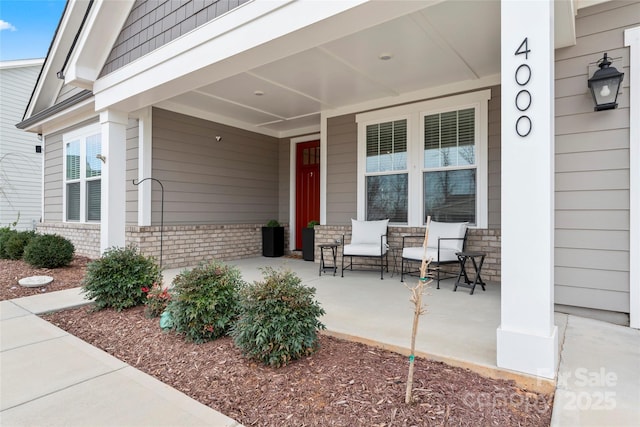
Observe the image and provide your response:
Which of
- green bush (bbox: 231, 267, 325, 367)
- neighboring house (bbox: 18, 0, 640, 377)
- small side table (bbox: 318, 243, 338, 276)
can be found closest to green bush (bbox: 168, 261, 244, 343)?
green bush (bbox: 231, 267, 325, 367)

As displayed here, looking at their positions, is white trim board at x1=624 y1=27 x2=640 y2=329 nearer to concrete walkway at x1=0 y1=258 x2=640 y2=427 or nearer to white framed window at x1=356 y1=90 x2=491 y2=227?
concrete walkway at x1=0 y1=258 x2=640 y2=427

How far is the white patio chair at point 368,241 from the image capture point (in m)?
4.96

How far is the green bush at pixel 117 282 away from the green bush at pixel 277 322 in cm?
169

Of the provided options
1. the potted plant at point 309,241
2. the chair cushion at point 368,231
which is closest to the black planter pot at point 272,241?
the potted plant at point 309,241

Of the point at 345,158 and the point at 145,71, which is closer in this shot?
the point at 145,71

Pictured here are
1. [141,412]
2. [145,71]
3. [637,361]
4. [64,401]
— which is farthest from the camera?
[145,71]

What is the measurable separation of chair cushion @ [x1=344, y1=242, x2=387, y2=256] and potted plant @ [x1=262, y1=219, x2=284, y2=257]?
2638 millimetres

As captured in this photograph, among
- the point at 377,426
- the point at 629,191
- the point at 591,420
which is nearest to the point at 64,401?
the point at 377,426

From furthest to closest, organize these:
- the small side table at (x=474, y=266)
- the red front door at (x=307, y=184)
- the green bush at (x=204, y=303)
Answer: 1. the red front door at (x=307, y=184)
2. the small side table at (x=474, y=266)
3. the green bush at (x=204, y=303)

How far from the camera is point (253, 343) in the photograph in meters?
2.23

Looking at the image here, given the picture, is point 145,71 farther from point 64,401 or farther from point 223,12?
point 64,401

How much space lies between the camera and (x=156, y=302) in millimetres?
3221

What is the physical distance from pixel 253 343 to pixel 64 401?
103 centimetres

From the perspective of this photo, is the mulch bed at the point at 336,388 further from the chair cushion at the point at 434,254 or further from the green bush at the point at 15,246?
the green bush at the point at 15,246
